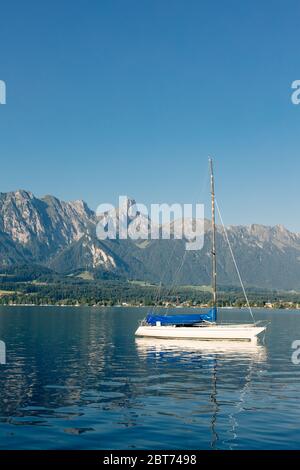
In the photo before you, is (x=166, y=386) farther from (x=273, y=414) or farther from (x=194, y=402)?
(x=273, y=414)

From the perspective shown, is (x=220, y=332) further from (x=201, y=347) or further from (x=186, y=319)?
(x=186, y=319)

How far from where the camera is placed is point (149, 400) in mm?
46156

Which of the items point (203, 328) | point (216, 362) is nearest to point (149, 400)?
point (216, 362)

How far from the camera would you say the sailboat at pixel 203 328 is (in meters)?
101

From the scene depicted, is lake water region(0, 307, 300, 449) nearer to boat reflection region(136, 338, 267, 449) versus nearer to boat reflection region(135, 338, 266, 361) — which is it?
boat reflection region(136, 338, 267, 449)

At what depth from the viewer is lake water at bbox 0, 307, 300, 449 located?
33.5 m

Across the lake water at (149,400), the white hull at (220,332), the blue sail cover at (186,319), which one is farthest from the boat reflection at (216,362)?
the blue sail cover at (186,319)

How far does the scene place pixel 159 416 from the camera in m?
39.9

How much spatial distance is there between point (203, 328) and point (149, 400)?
185ft

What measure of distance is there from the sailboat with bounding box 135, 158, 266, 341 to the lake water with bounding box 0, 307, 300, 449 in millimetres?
16617

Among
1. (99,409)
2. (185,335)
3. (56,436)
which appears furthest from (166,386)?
(185,335)

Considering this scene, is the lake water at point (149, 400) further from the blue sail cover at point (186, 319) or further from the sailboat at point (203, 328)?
the blue sail cover at point (186, 319)

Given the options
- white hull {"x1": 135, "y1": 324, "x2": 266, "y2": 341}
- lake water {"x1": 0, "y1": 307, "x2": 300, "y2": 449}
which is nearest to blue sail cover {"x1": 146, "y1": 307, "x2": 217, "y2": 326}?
white hull {"x1": 135, "y1": 324, "x2": 266, "y2": 341}
